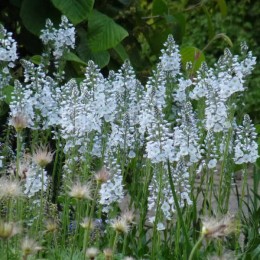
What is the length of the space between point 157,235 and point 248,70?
100 centimetres

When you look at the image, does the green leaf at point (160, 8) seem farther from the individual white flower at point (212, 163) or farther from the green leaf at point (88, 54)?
the individual white flower at point (212, 163)

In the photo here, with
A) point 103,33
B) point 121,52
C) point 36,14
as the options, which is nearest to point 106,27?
point 103,33

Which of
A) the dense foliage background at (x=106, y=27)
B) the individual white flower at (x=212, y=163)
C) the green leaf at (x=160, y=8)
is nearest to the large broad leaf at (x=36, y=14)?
the dense foliage background at (x=106, y=27)

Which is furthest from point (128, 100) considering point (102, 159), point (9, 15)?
point (9, 15)

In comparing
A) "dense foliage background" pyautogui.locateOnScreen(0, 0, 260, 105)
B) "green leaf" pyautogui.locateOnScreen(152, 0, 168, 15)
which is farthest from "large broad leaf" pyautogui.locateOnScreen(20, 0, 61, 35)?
"green leaf" pyautogui.locateOnScreen(152, 0, 168, 15)

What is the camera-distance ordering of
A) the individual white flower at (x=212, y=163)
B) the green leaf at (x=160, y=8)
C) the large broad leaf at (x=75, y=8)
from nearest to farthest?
1. the individual white flower at (x=212, y=163)
2. the large broad leaf at (x=75, y=8)
3. the green leaf at (x=160, y=8)

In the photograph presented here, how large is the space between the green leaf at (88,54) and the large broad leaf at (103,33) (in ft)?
0.40

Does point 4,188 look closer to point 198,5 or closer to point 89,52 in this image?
point 89,52

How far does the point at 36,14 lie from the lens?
600 centimetres

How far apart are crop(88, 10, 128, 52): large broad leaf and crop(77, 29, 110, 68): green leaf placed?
0.40 feet

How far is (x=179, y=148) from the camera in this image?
14.0ft

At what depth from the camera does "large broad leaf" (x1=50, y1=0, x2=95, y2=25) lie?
18.7ft

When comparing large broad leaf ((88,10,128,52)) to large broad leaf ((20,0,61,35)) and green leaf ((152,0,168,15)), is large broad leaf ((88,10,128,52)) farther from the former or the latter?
green leaf ((152,0,168,15))

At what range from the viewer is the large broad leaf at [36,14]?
594 cm
